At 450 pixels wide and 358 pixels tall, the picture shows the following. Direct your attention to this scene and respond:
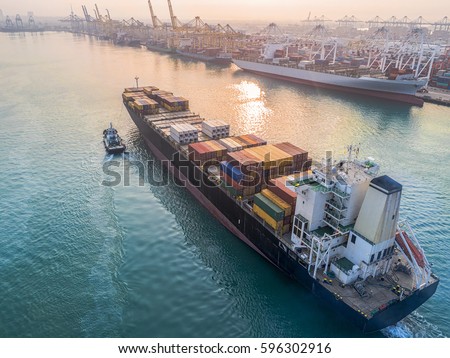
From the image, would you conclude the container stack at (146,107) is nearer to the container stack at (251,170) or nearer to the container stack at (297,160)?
the container stack at (251,170)

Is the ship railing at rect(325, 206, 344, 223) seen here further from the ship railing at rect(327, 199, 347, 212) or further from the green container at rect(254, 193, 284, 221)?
the green container at rect(254, 193, 284, 221)

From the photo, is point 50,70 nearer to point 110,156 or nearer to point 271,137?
point 110,156

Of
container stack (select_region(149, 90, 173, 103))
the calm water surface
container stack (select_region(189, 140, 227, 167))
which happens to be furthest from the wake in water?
container stack (select_region(149, 90, 173, 103))

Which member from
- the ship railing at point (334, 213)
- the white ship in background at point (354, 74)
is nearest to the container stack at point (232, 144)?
the ship railing at point (334, 213)

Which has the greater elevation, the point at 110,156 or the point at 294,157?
the point at 294,157
